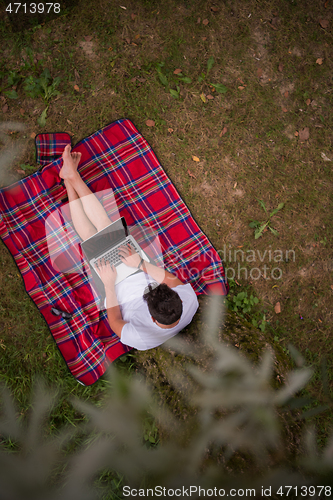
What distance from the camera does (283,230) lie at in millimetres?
4254

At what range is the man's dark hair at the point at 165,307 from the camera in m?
2.67

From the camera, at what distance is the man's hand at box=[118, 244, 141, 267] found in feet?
11.3

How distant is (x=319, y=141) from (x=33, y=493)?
16.4 feet

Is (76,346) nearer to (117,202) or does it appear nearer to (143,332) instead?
(143,332)

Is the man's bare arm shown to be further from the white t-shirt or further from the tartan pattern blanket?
the tartan pattern blanket

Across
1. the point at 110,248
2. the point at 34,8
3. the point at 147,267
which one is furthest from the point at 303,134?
the point at 34,8

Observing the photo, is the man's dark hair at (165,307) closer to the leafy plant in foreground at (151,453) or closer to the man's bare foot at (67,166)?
the leafy plant in foreground at (151,453)

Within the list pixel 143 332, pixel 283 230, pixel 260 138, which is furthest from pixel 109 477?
pixel 260 138

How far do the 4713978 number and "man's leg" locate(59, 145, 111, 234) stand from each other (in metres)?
2.15

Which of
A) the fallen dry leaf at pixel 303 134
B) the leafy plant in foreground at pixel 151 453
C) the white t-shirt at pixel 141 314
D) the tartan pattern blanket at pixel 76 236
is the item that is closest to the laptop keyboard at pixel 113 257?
the white t-shirt at pixel 141 314

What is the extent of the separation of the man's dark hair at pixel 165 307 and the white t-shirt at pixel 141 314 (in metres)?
0.19

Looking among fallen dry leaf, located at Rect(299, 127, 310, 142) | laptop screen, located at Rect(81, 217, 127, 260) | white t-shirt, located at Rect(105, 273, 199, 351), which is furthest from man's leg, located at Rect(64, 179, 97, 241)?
fallen dry leaf, located at Rect(299, 127, 310, 142)

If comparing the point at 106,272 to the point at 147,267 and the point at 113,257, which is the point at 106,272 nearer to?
the point at 113,257

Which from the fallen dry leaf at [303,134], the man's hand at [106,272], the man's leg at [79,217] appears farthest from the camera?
the fallen dry leaf at [303,134]
